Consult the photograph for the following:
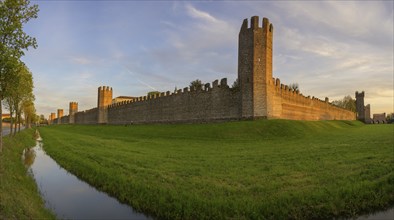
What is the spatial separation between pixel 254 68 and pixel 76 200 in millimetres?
24365

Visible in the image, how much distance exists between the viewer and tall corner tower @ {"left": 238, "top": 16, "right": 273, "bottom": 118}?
30203 millimetres

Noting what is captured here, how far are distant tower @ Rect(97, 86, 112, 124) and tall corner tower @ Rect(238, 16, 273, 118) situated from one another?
43.4m

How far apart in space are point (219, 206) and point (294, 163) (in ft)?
17.8

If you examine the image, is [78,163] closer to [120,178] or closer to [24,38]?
[120,178]

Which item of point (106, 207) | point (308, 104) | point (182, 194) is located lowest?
point (106, 207)

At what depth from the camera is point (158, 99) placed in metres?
43.6

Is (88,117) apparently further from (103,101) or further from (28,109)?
(28,109)

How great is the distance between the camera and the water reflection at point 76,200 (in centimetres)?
767

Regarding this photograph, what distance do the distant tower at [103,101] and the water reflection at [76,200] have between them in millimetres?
56520

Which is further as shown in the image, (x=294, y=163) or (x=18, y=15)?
(x=18, y=15)

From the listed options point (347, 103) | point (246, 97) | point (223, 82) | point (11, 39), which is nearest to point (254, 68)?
point (246, 97)

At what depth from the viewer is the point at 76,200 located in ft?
29.3

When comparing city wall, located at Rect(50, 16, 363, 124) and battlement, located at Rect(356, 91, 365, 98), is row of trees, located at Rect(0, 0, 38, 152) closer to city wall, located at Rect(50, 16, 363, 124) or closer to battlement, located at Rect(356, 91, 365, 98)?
city wall, located at Rect(50, 16, 363, 124)

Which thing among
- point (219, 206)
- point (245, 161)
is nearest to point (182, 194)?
point (219, 206)
